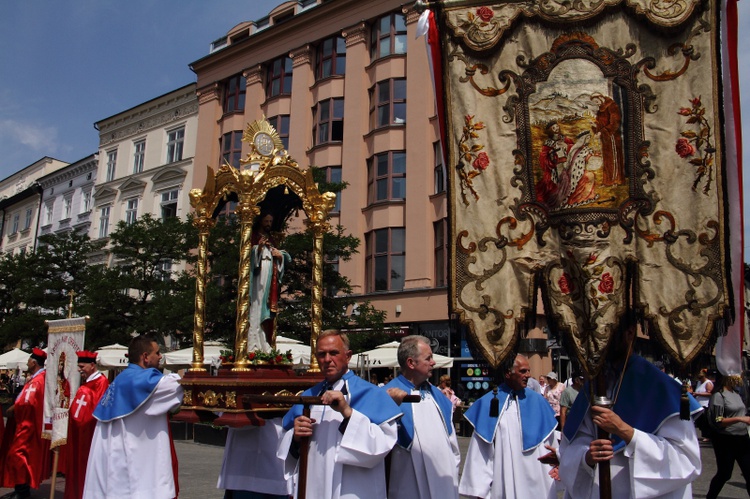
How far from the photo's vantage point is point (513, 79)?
4.64 m

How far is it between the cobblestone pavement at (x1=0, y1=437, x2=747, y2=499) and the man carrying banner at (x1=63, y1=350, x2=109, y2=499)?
1.72m

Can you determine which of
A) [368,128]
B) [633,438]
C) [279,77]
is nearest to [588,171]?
[633,438]

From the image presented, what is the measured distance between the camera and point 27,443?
33.3 ft

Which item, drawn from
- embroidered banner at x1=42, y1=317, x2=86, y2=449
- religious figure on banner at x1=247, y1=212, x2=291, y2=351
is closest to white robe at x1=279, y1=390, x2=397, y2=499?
religious figure on banner at x1=247, y1=212, x2=291, y2=351

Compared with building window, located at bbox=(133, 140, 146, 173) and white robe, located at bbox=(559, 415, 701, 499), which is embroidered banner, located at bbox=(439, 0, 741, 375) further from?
building window, located at bbox=(133, 140, 146, 173)

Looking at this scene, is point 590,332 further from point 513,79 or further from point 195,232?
point 195,232

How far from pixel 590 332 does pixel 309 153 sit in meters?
27.2

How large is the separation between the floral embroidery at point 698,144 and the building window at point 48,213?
47856 millimetres

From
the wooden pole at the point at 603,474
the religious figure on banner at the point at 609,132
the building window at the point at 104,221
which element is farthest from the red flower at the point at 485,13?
the building window at the point at 104,221

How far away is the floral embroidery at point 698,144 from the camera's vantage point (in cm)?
418

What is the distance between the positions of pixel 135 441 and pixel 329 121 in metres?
→ 25.3

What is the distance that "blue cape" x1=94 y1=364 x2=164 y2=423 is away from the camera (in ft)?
20.3

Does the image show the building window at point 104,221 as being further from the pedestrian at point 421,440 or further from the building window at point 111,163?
the pedestrian at point 421,440

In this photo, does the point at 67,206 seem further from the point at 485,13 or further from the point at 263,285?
the point at 485,13
